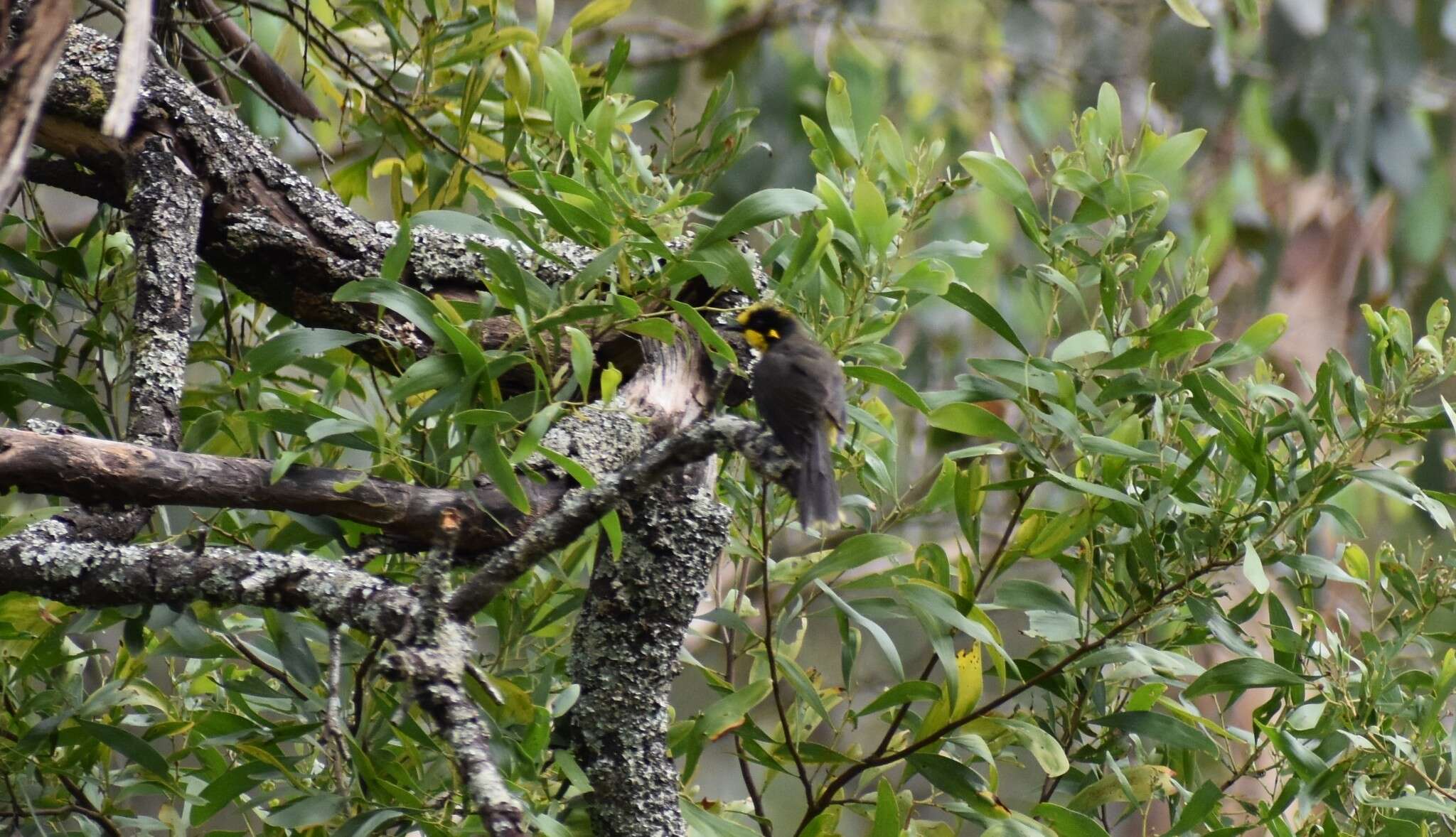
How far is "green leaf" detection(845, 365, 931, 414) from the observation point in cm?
104

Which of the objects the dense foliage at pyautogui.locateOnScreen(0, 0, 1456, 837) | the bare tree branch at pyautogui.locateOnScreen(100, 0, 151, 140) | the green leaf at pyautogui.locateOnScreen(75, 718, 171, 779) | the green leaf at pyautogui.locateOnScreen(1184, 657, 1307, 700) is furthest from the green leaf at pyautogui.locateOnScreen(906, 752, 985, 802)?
the bare tree branch at pyautogui.locateOnScreen(100, 0, 151, 140)

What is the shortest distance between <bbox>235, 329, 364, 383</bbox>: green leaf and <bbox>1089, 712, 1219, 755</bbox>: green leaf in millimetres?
755

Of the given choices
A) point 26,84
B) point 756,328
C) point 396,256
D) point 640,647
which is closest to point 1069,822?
point 640,647

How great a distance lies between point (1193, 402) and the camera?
116 centimetres

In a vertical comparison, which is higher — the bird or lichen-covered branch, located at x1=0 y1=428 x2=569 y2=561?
the bird

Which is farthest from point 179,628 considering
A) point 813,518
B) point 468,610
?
point 813,518

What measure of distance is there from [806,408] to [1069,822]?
0.42m

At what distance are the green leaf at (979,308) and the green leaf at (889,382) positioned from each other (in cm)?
11

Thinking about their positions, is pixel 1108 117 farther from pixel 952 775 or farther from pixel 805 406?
pixel 952 775

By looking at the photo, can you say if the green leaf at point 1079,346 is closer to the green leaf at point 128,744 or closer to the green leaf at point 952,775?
the green leaf at point 952,775

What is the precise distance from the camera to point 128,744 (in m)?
1.13

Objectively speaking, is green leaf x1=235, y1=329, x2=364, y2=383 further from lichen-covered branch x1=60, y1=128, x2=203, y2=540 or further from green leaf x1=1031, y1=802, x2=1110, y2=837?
green leaf x1=1031, y1=802, x2=1110, y2=837

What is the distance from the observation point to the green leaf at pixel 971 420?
111 centimetres

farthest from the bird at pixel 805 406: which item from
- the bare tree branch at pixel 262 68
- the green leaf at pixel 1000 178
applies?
the bare tree branch at pixel 262 68
